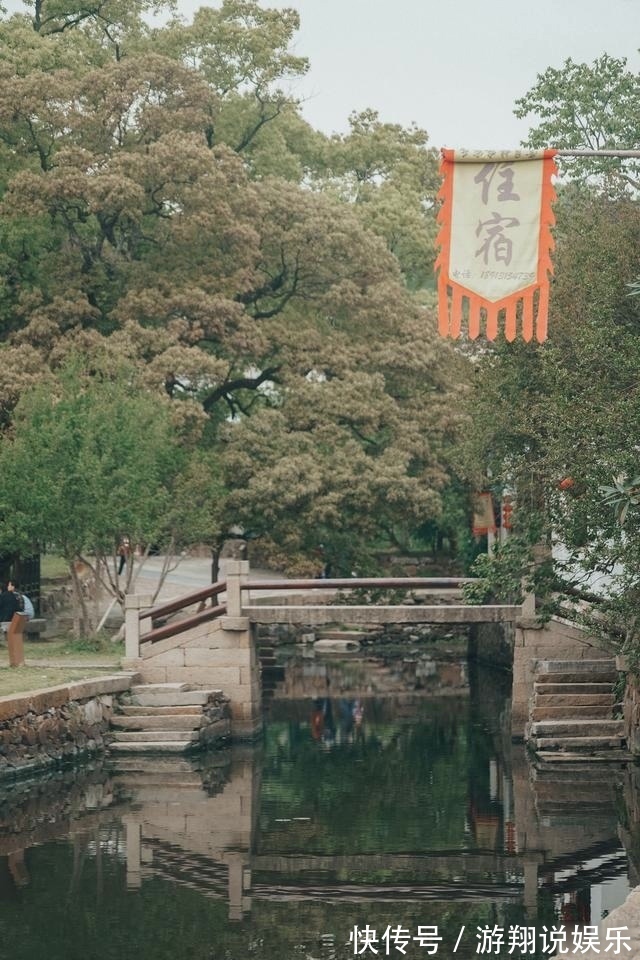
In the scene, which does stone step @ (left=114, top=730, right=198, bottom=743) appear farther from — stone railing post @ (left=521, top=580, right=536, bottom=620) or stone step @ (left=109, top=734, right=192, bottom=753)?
stone railing post @ (left=521, top=580, right=536, bottom=620)

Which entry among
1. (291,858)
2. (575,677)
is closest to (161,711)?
(575,677)

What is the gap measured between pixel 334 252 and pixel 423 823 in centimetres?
2137

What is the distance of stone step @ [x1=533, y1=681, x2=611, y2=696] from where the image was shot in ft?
86.1

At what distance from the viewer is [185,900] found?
16.8 meters

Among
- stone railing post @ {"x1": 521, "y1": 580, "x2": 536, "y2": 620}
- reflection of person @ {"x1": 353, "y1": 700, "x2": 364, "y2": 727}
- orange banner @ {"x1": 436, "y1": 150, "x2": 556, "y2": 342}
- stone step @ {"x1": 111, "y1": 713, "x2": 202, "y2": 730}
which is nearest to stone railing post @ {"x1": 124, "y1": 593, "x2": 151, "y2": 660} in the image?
stone step @ {"x1": 111, "y1": 713, "x2": 202, "y2": 730}

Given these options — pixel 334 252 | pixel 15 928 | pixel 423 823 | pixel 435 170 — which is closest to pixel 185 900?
pixel 15 928

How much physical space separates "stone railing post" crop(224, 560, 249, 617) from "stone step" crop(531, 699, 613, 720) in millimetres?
5813

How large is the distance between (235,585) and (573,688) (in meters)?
6.46

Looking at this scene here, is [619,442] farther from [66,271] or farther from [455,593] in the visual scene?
[66,271]

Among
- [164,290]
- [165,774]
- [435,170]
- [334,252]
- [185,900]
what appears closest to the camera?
[185,900]

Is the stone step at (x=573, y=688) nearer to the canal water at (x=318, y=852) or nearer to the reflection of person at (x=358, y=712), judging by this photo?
the canal water at (x=318, y=852)

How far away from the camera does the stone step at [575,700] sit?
2605 centimetres

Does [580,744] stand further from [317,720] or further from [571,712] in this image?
[317,720]

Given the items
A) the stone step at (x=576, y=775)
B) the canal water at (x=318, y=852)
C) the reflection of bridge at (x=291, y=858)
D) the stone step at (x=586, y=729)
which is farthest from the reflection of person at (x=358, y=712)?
the reflection of bridge at (x=291, y=858)
